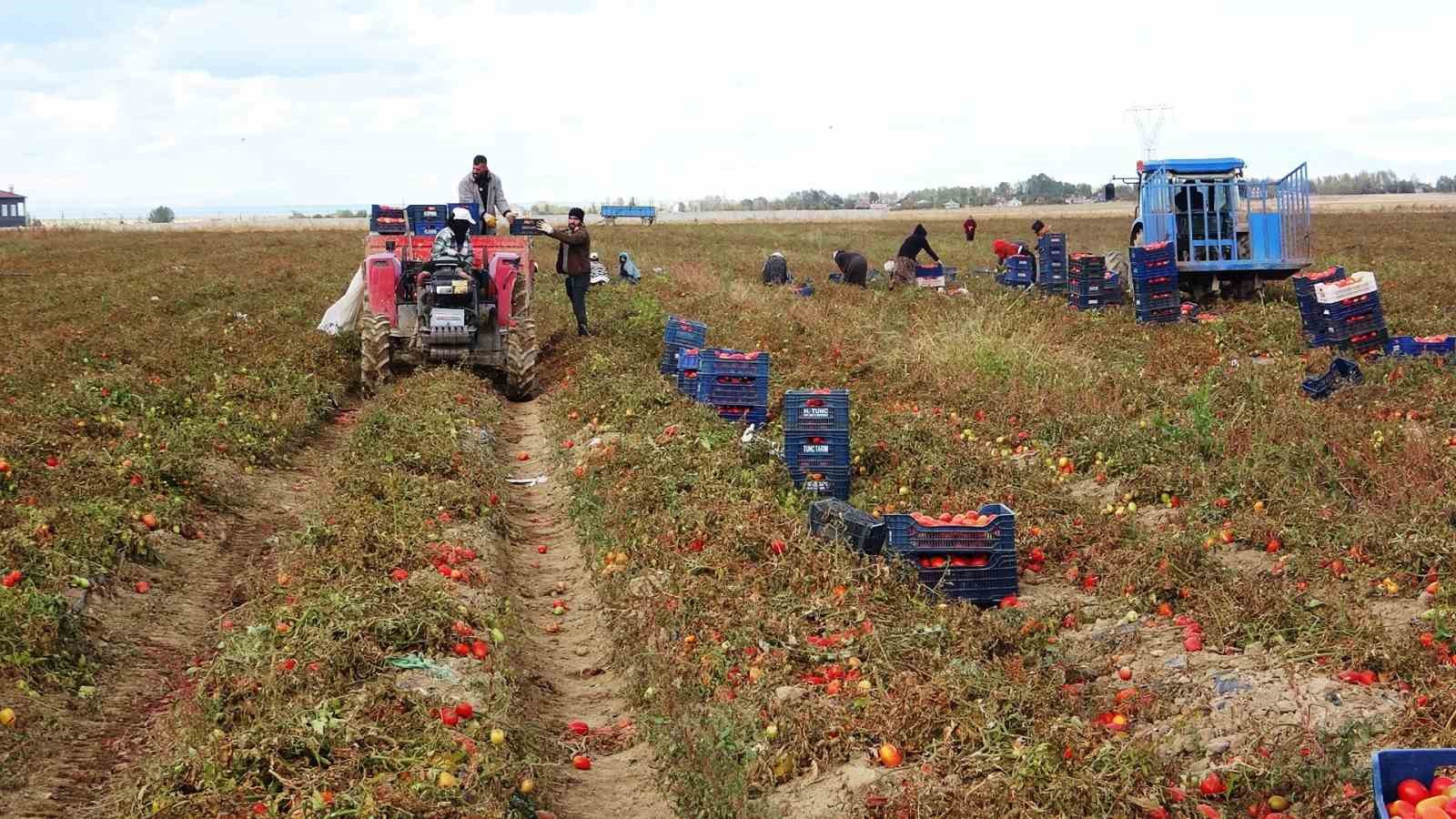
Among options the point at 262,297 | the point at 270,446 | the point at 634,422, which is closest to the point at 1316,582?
the point at 634,422

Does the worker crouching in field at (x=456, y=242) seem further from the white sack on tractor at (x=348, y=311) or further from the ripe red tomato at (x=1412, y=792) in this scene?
the ripe red tomato at (x=1412, y=792)

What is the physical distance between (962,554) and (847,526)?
703 mm

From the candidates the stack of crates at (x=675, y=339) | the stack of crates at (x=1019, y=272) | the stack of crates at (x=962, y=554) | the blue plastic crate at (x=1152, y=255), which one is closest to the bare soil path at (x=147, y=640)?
the stack of crates at (x=962, y=554)

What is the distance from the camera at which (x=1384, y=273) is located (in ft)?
77.0

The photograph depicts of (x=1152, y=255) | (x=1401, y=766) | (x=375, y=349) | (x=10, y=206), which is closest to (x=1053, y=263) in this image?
(x=1152, y=255)

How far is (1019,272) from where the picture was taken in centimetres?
2389

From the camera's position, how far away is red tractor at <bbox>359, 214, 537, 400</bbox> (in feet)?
45.4

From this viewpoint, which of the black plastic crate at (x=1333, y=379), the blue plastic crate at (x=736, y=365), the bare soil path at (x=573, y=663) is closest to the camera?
the bare soil path at (x=573, y=663)

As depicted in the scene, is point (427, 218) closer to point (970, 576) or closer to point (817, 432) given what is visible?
point (817, 432)

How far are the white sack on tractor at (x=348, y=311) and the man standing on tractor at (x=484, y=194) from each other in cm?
182

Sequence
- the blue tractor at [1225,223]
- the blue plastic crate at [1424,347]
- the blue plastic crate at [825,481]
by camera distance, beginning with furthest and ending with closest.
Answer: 1. the blue tractor at [1225,223]
2. the blue plastic crate at [1424,347]
3. the blue plastic crate at [825,481]

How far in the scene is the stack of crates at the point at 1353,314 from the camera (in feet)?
44.4

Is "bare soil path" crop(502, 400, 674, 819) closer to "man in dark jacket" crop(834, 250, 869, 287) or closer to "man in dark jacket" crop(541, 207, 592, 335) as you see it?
"man in dark jacket" crop(541, 207, 592, 335)

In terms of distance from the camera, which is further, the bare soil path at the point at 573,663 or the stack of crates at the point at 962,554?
the stack of crates at the point at 962,554
